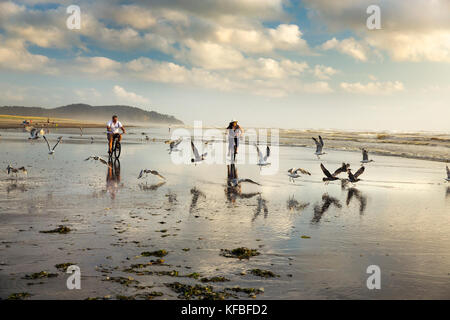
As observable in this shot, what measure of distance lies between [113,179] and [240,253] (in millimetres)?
9540

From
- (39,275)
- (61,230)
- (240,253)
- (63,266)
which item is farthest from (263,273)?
(61,230)

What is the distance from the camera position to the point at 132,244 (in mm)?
6527

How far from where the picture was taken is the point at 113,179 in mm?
14461

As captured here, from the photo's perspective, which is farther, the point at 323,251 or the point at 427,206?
the point at 427,206

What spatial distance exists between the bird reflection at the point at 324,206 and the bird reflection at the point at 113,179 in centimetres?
587

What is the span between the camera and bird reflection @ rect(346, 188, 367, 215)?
34.1ft

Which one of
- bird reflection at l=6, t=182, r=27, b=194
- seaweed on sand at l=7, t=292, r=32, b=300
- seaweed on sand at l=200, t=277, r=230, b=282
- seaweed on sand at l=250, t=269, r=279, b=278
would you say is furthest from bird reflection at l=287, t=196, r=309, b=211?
bird reflection at l=6, t=182, r=27, b=194

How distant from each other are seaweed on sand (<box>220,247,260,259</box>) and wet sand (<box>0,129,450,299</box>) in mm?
127

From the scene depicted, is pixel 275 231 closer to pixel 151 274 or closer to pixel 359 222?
pixel 359 222

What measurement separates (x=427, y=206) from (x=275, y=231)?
19.1 ft

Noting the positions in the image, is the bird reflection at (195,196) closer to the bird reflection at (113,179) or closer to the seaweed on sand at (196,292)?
the bird reflection at (113,179)

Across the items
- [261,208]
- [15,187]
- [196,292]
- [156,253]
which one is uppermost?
[15,187]

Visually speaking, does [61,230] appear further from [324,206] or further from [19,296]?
[324,206]
